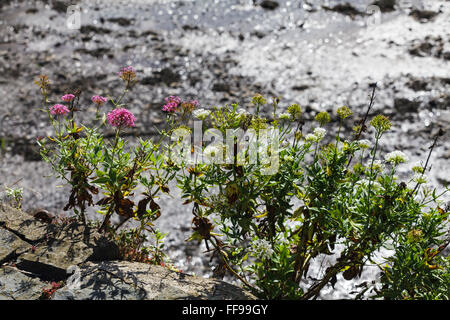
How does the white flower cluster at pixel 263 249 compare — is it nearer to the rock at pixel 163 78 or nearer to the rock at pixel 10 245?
the rock at pixel 10 245

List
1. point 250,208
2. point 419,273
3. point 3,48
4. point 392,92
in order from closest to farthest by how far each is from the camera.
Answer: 1. point 419,273
2. point 250,208
3. point 392,92
4. point 3,48

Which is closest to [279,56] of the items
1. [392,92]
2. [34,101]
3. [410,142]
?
[392,92]

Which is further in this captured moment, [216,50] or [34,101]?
[216,50]

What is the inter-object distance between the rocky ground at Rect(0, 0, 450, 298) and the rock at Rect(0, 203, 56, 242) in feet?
6.17

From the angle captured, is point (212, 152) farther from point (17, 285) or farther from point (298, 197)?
point (17, 285)

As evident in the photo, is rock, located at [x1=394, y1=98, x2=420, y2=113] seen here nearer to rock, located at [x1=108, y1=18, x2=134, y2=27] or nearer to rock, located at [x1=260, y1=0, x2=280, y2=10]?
rock, located at [x1=260, y1=0, x2=280, y2=10]

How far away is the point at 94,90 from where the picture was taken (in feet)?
24.8

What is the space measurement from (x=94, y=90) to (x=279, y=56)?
10.3ft

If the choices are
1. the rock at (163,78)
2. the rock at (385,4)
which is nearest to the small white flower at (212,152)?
the rock at (163,78)

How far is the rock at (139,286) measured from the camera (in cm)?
294

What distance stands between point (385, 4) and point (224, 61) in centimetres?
365

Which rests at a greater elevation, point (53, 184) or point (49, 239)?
point (49, 239)

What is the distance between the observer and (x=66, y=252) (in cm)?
334

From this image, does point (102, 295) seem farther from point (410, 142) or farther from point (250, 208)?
point (410, 142)
